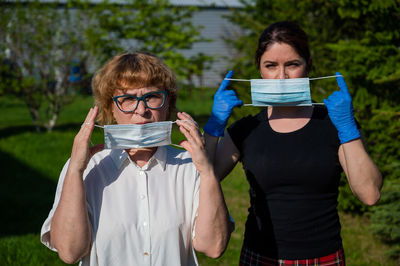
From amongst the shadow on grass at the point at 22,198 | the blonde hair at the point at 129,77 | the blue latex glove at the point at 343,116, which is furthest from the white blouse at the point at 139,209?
the shadow on grass at the point at 22,198

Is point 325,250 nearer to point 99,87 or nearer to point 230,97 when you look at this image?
point 230,97

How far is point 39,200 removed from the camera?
7008 millimetres

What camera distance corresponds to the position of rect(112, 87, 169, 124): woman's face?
216 cm

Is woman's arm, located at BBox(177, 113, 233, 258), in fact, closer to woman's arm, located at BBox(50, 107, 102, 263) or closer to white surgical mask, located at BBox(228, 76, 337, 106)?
woman's arm, located at BBox(50, 107, 102, 263)

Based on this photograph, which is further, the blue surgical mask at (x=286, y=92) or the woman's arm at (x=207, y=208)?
the blue surgical mask at (x=286, y=92)

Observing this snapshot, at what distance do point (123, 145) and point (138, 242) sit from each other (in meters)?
0.47

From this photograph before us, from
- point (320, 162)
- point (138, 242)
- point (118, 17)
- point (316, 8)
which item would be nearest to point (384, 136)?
point (316, 8)

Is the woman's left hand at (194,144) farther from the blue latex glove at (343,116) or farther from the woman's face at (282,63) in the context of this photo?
the blue latex glove at (343,116)

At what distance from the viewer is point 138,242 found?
2.05 m

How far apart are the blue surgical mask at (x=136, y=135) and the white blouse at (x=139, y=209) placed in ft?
0.20

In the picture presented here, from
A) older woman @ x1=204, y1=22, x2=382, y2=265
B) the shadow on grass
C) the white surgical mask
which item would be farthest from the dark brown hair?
the shadow on grass

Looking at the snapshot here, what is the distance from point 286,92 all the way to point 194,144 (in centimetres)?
76

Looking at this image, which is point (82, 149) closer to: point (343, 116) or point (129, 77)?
point (129, 77)

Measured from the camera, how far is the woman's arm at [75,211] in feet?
6.36
